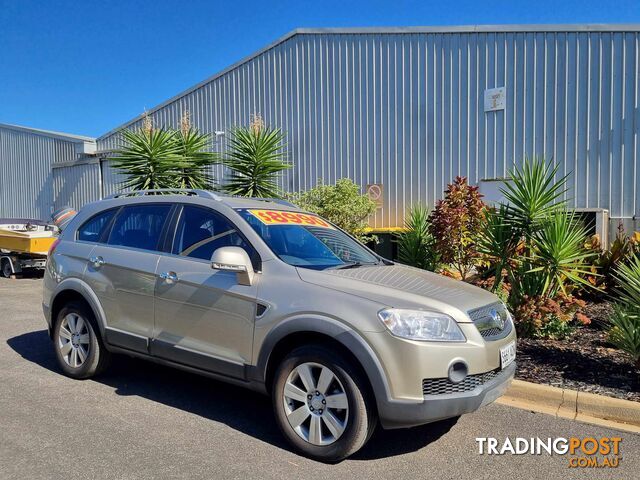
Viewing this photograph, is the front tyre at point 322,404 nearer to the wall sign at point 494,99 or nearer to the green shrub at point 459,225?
the green shrub at point 459,225

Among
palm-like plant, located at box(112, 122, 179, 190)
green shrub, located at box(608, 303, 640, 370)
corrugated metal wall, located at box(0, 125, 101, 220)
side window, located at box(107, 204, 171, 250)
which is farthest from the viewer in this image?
corrugated metal wall, located at box(0, 125, 101, 220)

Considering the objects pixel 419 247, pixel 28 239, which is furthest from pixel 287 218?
pixel 28 239

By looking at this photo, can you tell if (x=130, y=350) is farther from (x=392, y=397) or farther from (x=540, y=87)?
(x=540, y=87)

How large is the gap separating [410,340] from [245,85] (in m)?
13.8

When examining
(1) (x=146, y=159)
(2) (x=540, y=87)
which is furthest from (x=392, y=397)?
(2) (x=540, y=87)

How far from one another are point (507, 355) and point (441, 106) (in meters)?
10.5

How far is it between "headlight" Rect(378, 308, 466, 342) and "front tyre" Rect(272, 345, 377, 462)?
40cm

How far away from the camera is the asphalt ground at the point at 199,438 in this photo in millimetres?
3426

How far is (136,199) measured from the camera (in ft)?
16.8

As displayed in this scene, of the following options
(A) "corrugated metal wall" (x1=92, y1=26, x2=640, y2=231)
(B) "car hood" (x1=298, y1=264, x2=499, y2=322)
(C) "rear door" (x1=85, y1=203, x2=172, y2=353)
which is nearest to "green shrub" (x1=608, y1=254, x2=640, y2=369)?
(B) "car hood" (x1=298, y1=264, x2=499, y2=322)

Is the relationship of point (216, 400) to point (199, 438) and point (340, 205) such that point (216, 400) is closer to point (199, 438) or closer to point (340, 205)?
point (199, 438)

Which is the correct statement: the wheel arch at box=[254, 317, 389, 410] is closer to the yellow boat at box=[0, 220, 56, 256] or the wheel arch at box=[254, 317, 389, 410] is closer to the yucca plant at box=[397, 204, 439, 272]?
the yucca plant at box=[397, 204, 439, 272]

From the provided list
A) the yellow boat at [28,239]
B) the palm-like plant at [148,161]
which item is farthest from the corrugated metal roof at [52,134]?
the palm-like plant at [148,161]

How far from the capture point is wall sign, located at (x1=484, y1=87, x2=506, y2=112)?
12594 mm
